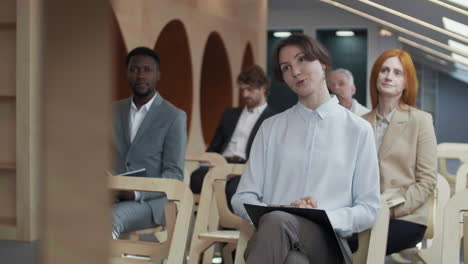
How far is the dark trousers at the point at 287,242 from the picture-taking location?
255 centimetres

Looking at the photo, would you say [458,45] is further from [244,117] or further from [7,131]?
[7,131]

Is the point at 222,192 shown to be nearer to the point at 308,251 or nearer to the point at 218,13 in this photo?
the point at 308,251

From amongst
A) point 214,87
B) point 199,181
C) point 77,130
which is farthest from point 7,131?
point 77,130

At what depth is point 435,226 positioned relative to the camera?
12.3 ft

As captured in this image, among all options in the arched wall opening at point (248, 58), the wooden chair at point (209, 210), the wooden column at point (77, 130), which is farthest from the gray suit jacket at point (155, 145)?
the arched wall opening at point (248, 58)

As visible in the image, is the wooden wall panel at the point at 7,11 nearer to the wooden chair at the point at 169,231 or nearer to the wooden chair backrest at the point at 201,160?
the wooden chair backrest at the point at 201,160

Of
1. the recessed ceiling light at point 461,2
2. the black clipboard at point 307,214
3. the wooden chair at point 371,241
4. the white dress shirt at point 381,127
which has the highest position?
the recessed ceiling light at point 461,2

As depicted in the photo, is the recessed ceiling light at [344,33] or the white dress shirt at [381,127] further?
the recessed ceiling light at [344,33]

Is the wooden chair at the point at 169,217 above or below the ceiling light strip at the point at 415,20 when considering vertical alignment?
below

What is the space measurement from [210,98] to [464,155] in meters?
6.27

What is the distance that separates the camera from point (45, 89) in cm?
42

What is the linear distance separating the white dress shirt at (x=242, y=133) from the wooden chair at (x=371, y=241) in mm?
3889

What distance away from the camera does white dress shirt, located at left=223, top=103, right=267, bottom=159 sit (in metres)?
6.79

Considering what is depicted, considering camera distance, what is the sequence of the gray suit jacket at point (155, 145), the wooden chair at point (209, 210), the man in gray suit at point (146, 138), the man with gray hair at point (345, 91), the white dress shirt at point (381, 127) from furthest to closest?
the man with gray hair at point (345, 91), the gray suit jacket at point (155, 145), the man in gray suit at point (146, 138), the white dress shirt at point (381, 127), the wooden chair at point (209, 210)
